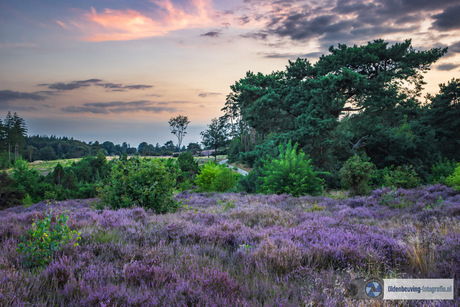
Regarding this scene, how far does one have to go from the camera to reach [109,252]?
3.55 m

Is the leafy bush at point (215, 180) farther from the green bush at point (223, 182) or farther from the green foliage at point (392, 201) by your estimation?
the green foliage at point (392, 201)

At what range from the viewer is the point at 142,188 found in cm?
851

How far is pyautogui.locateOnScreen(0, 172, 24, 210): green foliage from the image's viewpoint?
913 inches

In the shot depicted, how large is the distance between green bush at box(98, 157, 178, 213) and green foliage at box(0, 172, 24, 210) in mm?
21022

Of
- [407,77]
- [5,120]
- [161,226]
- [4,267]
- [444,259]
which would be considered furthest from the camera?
[5,120]

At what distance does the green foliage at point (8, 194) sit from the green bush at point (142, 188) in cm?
2102

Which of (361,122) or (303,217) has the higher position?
(361,122)

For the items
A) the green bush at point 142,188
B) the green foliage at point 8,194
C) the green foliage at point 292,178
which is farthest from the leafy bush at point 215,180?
the green foliage at point 8,194

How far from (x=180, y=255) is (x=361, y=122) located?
24.5 metres

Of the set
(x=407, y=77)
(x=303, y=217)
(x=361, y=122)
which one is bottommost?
(x=303, y=217)

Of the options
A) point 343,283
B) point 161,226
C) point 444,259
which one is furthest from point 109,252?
point 444,259

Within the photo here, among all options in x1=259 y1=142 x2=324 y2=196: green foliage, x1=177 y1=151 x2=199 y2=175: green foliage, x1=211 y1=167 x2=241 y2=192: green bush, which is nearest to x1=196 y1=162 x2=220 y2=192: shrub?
x1=211 y1=167 x2=241 y2=192: green bush

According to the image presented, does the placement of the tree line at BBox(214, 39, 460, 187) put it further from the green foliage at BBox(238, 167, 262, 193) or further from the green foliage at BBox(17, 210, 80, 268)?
the green foliage at BBox(17, 210, 80, 268)

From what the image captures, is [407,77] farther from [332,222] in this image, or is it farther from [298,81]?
[332,222]
